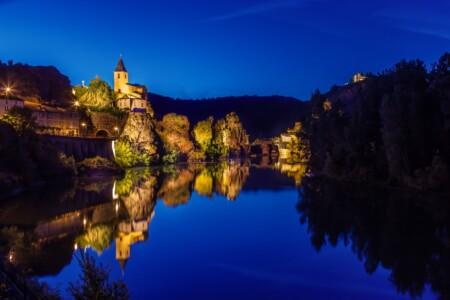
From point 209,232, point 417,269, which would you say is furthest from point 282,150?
point 417,269

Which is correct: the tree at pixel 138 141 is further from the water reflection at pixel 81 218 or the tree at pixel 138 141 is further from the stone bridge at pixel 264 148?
the stone bridge at pixel 264 148

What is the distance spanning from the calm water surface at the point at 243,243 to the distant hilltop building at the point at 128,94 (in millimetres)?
41878

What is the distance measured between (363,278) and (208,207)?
17.7 meters

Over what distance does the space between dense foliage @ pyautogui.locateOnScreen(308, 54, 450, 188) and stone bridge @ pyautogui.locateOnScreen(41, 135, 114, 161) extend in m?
28.7

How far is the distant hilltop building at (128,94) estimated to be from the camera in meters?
75.5

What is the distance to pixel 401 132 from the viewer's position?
33562 mm

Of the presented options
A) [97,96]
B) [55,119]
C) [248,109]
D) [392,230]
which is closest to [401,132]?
[392,230]

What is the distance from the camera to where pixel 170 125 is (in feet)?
267

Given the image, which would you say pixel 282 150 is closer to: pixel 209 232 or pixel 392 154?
pixel 392 154

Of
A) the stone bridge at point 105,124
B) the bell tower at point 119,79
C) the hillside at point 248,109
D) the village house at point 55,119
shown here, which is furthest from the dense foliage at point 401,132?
the hillside at point 248,109

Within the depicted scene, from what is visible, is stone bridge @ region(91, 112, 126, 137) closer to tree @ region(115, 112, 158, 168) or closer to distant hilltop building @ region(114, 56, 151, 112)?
tree @ region(115, 112, 158, 168)

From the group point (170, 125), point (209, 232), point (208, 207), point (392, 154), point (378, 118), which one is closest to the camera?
point (209, 232)

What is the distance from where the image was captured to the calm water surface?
13.8m

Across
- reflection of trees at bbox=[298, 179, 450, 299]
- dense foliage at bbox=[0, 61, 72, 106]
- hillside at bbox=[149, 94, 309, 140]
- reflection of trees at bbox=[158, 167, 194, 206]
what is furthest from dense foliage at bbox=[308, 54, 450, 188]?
hillside at bbox=[149, 94, 309, 140]
